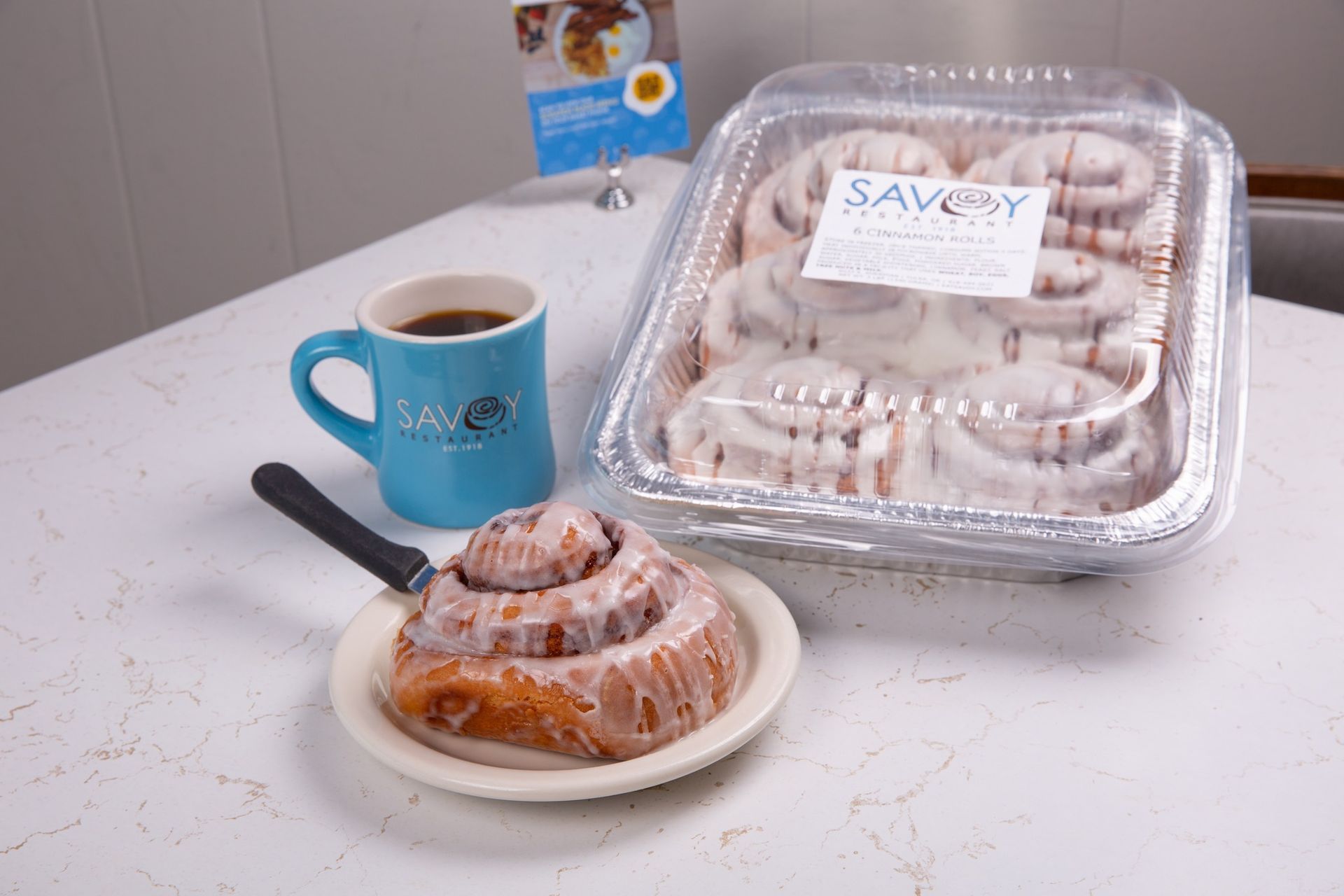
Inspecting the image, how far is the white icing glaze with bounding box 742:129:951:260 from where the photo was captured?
0.87m

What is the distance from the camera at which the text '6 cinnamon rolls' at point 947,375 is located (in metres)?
0.71

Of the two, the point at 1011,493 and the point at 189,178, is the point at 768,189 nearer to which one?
the point at 1011,493

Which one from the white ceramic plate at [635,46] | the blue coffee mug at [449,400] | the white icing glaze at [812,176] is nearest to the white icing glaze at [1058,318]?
the white icing glaze at [812,176]

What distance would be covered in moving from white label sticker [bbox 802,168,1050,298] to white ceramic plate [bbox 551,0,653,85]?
1.46 ft

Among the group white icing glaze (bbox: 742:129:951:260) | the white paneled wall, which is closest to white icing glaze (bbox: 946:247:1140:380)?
white icing glaze (bbox: 742:129:951:260)

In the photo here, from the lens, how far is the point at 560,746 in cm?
57

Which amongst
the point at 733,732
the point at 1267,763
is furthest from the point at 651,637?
the point at 1267,763

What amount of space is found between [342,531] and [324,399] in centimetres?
12

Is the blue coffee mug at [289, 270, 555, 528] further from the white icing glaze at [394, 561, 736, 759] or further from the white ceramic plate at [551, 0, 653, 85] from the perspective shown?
the white ceramic plate at [551, 0, 653, 85]

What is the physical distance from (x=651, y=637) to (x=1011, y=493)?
0.26 meters

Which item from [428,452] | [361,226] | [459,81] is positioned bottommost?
[361,226]

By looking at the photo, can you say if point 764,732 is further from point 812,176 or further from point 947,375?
point 812,176

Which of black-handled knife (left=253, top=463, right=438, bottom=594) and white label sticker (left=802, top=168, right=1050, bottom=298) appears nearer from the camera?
black-handled knife (left=253, top=463, right=438, bottom=594)

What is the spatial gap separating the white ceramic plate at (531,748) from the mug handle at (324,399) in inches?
5.7
